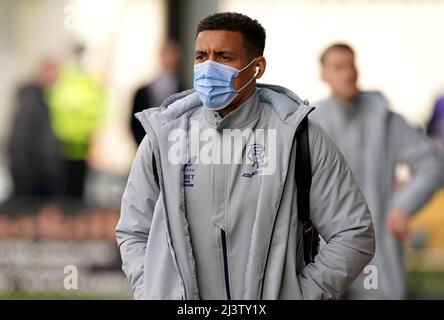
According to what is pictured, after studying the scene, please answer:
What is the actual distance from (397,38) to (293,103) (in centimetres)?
899

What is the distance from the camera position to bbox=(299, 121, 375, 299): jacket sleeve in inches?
197

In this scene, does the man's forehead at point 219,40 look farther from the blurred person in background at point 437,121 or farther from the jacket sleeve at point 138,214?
the blurred person in background at point 437,121

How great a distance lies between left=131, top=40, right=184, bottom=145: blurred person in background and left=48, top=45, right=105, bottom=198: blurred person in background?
0.53 metres

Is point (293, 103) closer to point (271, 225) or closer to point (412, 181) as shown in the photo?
point (271, 225)

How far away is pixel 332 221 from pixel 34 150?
966 cm

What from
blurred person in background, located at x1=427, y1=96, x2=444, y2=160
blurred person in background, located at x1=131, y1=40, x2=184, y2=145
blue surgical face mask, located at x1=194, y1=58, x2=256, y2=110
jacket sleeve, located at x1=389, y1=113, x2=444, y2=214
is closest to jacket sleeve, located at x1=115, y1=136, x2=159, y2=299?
blue surgical face mask, located at x1=194, y1=58, x2=256, y2=110

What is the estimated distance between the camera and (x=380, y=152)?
27.3 feet

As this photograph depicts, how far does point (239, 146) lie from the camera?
16.5 feet

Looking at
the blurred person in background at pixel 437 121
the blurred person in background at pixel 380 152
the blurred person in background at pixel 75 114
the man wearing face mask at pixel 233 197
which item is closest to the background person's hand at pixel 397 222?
the blurred person in background at pixel 380 152

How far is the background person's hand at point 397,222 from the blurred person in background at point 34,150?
253 inches

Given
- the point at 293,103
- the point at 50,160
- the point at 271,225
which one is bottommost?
the point at 50,160

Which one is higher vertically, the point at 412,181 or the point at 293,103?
the point at 293,103

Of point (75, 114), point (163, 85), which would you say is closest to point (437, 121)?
point (163, 85)
